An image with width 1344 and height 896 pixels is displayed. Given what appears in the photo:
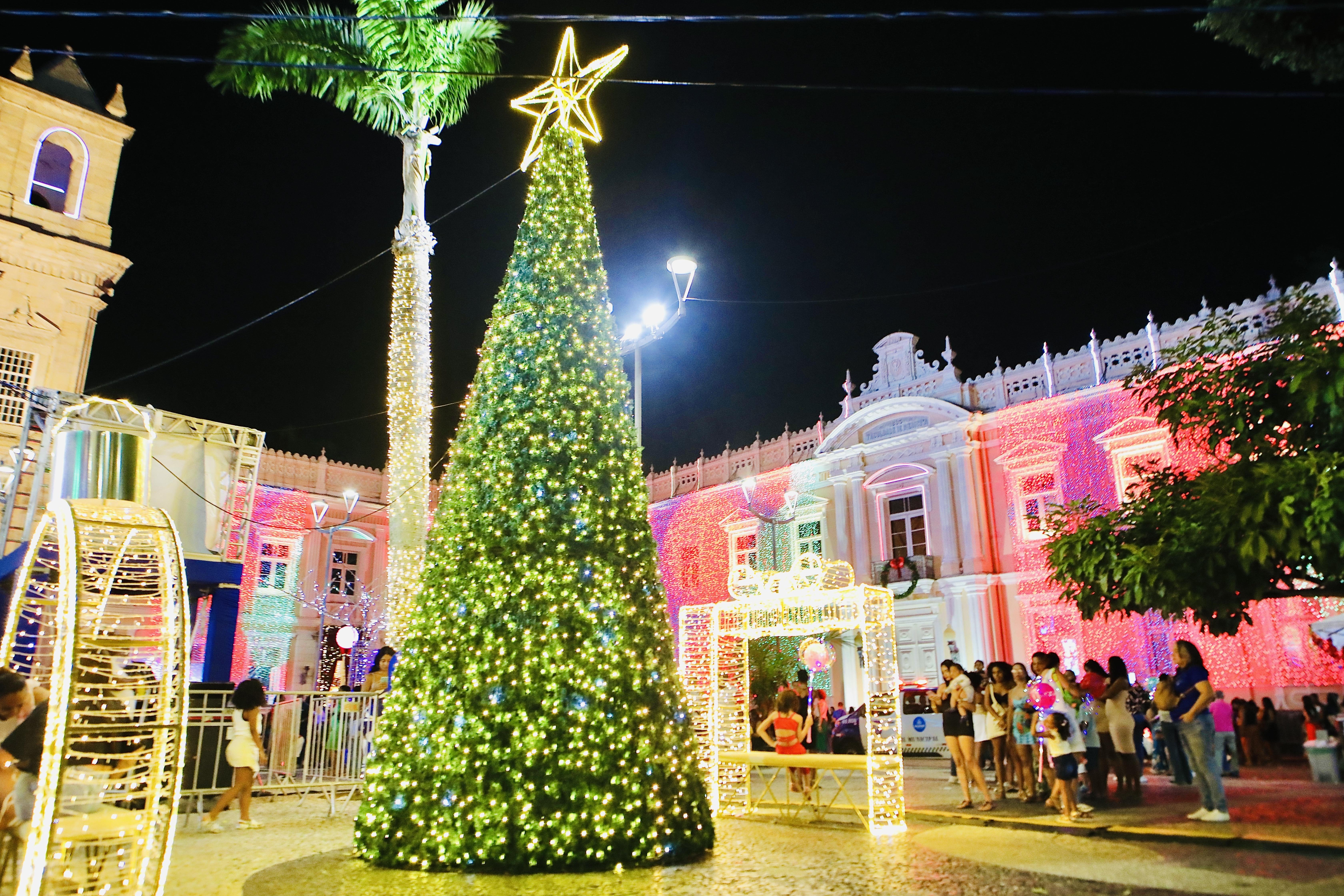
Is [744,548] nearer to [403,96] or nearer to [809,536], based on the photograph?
[809,536]

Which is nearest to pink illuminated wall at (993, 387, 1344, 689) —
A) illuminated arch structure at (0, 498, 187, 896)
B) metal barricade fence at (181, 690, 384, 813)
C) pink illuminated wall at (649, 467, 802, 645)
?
pink illuminated wall at (649, 467, 802, 645)

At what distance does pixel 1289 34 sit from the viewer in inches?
237

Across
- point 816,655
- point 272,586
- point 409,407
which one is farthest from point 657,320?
point 272,586

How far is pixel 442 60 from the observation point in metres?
14.7

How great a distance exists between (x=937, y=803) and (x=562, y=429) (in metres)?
6.41

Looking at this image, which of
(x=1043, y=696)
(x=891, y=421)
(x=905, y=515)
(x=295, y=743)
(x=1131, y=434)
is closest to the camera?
(x=1043, y=696)

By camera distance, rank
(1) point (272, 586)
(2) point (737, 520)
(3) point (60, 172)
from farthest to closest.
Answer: (2) point (737, 520) → (1) point (272, 586) → (3) point (60, 172)

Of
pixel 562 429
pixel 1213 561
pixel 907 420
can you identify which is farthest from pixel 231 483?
pixel 907 420

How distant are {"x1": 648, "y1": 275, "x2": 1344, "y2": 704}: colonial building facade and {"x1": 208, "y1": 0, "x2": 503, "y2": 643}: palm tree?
622cm

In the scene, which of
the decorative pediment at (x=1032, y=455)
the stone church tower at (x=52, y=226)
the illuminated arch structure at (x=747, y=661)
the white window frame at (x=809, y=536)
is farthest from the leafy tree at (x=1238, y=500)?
the stone church tower at (x=52, y=226)

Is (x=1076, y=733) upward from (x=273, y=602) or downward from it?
downward

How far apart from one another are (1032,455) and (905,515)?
3.61 meters

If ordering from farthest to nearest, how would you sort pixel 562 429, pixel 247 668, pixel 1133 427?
pixel 247 668, pixel 1133 427, pixel 562 429

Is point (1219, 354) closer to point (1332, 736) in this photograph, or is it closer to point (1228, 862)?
point (1228, 862)
